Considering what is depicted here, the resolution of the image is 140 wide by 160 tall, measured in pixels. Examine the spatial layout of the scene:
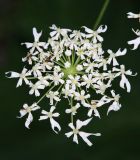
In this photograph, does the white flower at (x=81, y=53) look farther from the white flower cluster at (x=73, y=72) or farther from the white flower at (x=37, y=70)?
the white flower at (x=37, y=70)

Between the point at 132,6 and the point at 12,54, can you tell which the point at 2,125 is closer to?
the point at 12,54

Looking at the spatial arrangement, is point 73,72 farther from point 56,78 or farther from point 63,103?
point 63,103

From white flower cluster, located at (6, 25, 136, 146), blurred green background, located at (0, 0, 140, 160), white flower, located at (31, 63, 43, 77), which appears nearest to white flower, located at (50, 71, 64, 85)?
white flower cluster, located at (6, 25, 136, 146)

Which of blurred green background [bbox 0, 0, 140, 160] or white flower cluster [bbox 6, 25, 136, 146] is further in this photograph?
blurred green background [bbox 0, 0, 140, 160]

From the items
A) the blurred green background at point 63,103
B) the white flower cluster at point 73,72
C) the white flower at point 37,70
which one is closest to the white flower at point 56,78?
the white flower cluster at point 73,72

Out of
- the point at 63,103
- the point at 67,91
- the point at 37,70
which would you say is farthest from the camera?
the point at 63,103

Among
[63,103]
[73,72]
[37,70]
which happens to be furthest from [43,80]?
[63,103]

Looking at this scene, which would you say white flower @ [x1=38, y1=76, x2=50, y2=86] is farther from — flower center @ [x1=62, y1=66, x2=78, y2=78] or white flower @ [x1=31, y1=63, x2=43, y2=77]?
flower center @ [x1=62, y1=66, x2=78, y2=78]

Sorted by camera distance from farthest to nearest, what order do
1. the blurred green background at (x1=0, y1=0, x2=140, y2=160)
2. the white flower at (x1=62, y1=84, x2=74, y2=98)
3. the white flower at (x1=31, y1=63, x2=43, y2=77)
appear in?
the blurred green background at (x1=0, y1=0, x2=140, y2=160) < the white flower at (x1=31, y1=63, x2=43, y2=77) < the white flower at (x1=62, y1=84, x2=74, y2=98)
